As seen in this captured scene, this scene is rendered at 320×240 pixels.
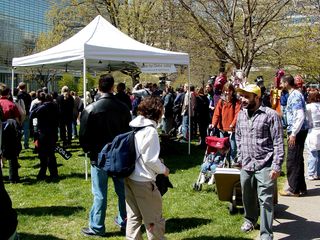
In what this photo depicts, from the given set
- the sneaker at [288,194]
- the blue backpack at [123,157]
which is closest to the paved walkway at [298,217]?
the sneaker at [288,194]

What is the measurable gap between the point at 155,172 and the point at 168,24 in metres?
13.1

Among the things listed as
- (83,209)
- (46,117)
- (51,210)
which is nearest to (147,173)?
(83,209)

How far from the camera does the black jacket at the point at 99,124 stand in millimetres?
5406

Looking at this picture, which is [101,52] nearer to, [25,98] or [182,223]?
[182,223]

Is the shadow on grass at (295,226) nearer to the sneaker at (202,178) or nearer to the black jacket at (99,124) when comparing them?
the sneaker at (202,178)

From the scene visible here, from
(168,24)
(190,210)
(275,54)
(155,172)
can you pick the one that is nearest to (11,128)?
(190,210)

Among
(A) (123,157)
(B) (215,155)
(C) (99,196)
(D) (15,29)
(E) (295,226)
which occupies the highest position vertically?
(D) (15,29)

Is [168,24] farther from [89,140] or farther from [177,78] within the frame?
[177,78]

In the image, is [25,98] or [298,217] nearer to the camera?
[298,217]

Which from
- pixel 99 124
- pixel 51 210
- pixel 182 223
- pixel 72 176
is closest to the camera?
pixel 99 124

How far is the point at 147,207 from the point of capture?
4355 millimetres

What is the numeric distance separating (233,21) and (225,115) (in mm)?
6676

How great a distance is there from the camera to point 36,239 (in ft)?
18.3

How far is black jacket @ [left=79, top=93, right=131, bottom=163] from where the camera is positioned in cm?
541
